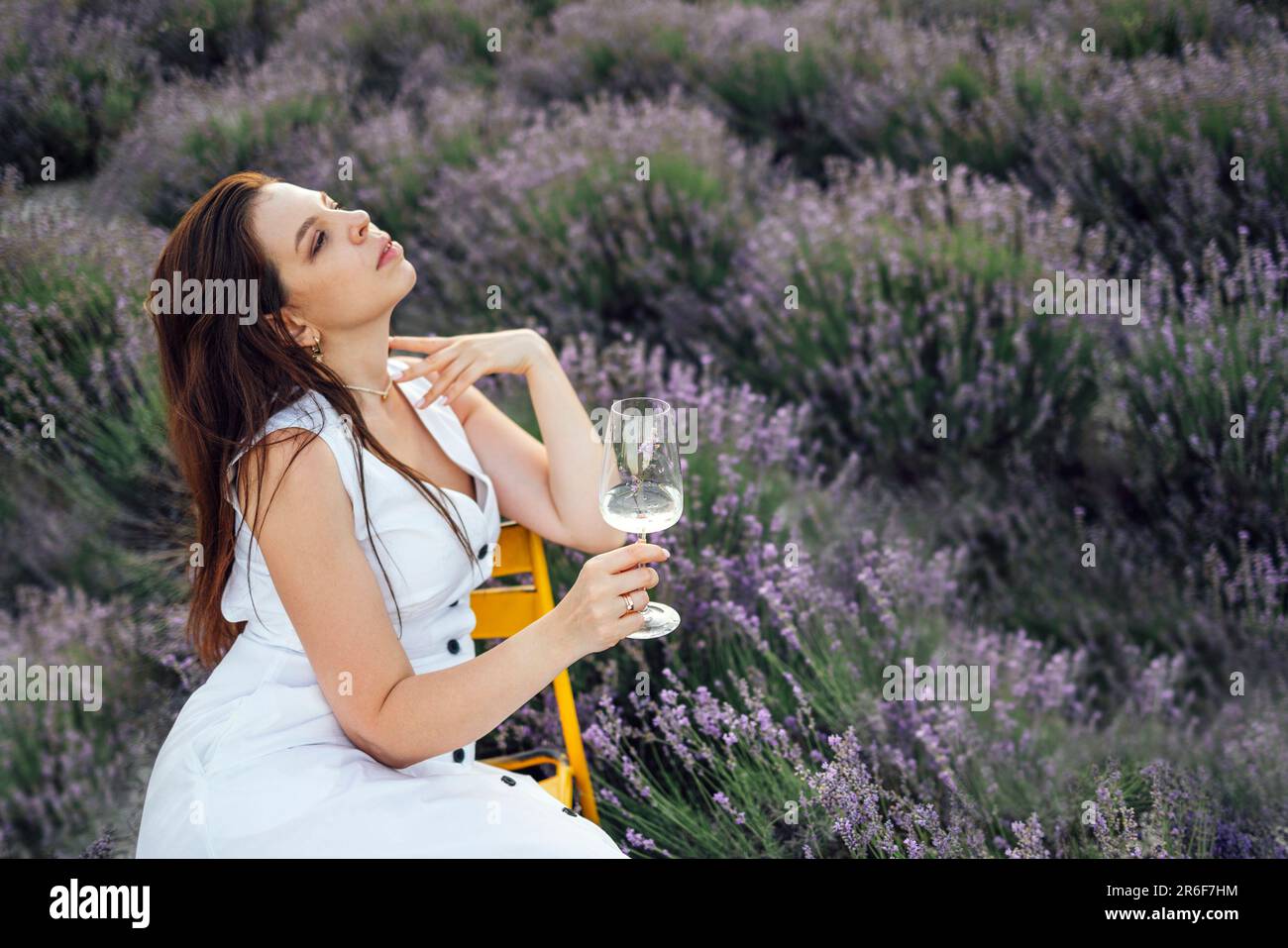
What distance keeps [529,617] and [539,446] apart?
1.14 ft

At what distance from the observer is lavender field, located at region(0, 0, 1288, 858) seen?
2.39 m

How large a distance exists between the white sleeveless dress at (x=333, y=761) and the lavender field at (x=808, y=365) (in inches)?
16.4

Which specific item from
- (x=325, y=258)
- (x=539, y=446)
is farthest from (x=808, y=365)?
(x=325, y=258)

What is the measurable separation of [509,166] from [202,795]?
303 centimetres

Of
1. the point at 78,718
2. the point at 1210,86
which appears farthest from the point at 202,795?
A: the point at 1210,86

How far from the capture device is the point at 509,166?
14.0 feet

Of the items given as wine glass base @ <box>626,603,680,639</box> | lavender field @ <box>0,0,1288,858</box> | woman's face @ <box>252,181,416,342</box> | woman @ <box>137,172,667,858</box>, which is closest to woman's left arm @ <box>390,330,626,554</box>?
woman @ <box>137,172,667,858</box>

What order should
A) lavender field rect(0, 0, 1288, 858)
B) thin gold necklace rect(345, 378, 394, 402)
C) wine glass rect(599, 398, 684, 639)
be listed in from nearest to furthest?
wine glass rect(599, 398, 684, 639)
thin gold necklace rect(345, 378, 394, 402)
lavender field rect(0, 0, 1288, 858)

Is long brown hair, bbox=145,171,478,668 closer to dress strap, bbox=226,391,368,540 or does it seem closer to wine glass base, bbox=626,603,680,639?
dress strap, bbox=226,391,368,540

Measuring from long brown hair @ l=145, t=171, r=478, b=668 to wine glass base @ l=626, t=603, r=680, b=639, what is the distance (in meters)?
0.45

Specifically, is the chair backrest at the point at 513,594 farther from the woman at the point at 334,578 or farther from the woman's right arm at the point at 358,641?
the woman's right arm at the point at 358,641

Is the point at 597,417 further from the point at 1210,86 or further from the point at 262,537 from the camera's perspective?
the point at 1210,86

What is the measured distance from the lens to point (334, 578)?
1.69 m

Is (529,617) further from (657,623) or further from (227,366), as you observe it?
(227,366)
